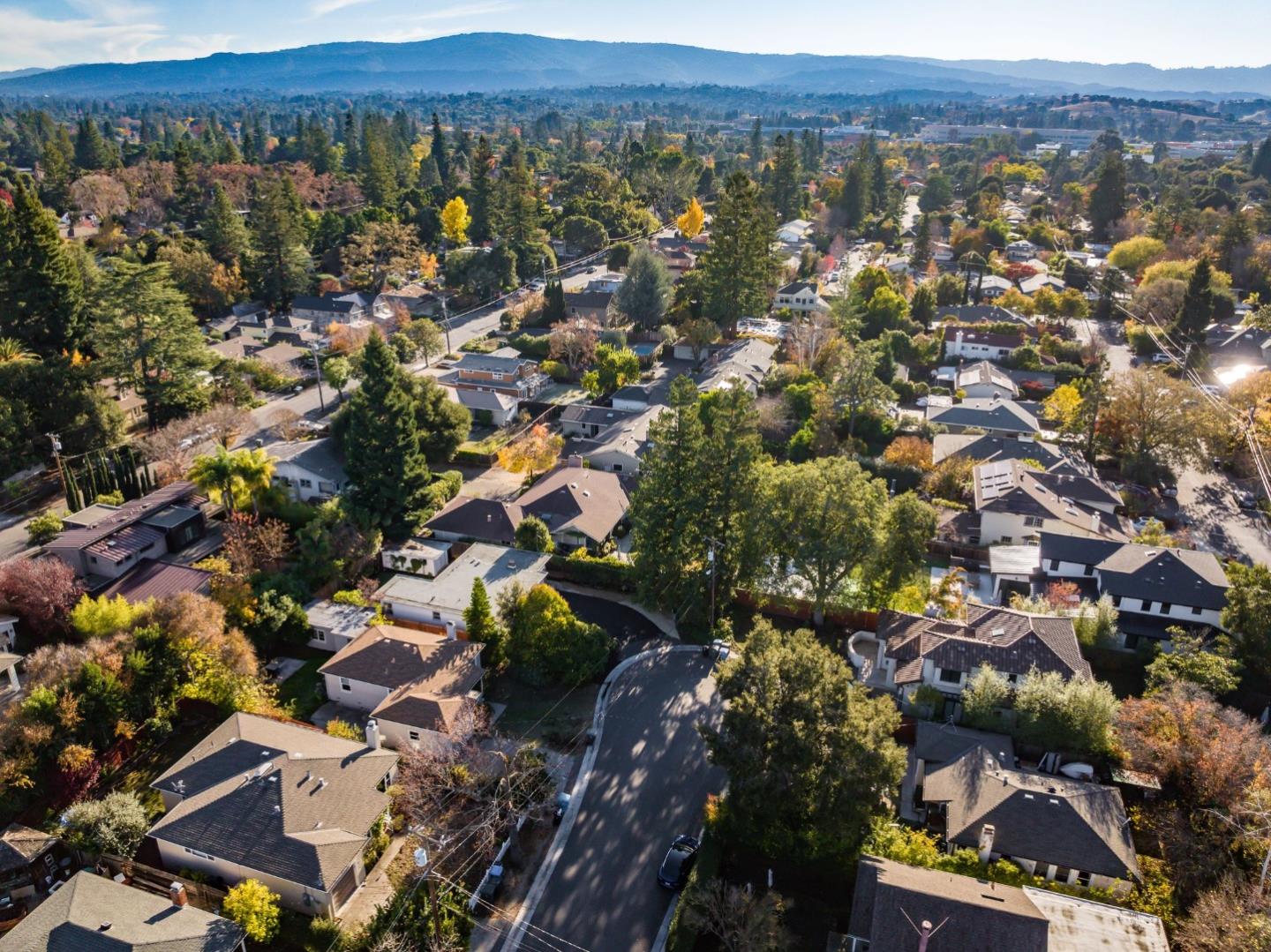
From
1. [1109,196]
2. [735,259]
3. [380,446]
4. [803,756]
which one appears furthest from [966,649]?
[1109,196]

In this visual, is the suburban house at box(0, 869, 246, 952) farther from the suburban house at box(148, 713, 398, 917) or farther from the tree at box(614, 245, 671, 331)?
the tree at box(614, 245, 671, 331)

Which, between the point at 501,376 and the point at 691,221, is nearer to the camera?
→ the point at 501,376

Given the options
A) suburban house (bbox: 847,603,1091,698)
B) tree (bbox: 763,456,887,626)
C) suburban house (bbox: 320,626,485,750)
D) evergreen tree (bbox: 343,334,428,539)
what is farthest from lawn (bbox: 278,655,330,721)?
suburban house (bbox: 847,603,1091,698)

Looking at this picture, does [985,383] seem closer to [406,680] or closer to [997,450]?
[997,450]

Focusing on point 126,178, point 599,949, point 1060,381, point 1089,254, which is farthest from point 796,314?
point 126,178

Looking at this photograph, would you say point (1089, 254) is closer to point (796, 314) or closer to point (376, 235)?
point (796, 314)

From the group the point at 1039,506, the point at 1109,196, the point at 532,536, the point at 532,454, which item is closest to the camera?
the point at 532,536

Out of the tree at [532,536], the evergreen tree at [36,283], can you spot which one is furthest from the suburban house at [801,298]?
the evergreen tree at [36,283]
